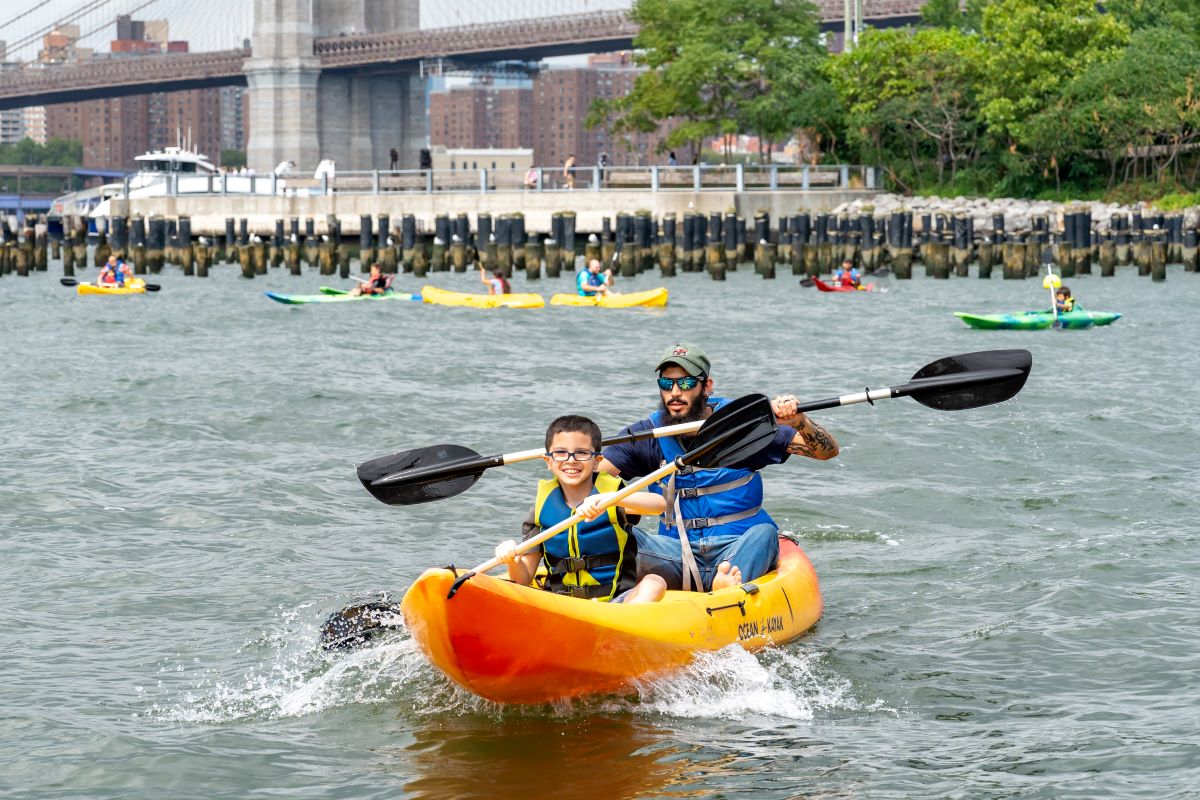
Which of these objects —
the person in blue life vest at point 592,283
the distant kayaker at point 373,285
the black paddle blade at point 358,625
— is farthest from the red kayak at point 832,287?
the black paddle blade at point 358,625

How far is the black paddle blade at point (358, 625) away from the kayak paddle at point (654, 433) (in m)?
0.68

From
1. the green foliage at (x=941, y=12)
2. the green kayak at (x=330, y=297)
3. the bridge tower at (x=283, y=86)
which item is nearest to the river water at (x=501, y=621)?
the green kayak at (x=330, y=297)

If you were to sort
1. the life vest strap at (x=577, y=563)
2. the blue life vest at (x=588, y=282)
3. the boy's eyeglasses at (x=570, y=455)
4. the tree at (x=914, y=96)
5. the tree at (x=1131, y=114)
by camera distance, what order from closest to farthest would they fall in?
the boy's eyeglasses at (x=570, y=455) < the life vest strap at (x=577, y=563) < the blue life vest at (x=588, y=282) < the tree at (x=1131, y=114) < the tree at (x=914, y=96)

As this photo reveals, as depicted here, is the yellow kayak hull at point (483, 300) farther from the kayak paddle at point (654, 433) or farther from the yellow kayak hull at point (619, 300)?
the kayak paddle at point (654, 433)

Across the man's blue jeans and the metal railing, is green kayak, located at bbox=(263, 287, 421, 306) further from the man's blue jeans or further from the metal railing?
the man's blue jeans

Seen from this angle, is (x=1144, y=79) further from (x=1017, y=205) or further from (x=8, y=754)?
(x=8, y=754)

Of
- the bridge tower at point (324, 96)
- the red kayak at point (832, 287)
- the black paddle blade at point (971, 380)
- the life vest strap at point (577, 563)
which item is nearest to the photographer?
the life vest strap at point (577, 563)

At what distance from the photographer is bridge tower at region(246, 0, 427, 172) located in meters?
91.9

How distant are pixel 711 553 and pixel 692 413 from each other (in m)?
0.79

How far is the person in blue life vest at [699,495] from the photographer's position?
905cm

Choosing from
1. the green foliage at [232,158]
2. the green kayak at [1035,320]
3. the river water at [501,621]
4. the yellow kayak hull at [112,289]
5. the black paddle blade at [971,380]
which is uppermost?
the green foliage at [232,158]

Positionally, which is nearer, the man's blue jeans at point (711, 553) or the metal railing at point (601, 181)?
the man's blue jeans at point (711, 553)

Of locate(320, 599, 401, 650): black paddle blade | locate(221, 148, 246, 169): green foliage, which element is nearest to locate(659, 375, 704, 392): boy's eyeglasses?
locate(320, 599, 401, 650): black paddle blade

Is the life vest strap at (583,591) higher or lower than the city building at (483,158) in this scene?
lower
